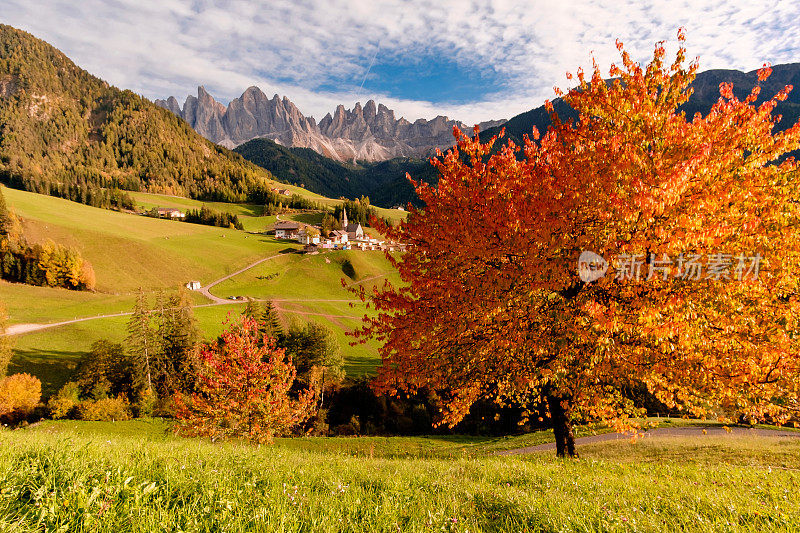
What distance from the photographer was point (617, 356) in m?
10.2

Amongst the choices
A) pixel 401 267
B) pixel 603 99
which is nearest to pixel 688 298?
pixel 603 99

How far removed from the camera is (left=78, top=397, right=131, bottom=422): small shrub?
40.3 metres

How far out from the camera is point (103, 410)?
41.1 metres

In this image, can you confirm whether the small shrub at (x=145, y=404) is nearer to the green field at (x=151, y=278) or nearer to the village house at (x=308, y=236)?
the green field at (x=151, y=278)

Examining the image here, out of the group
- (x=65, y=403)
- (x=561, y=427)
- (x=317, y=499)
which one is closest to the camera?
(x=317, y=499)

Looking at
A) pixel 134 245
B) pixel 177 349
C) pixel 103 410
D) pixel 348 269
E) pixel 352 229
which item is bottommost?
pixel 103 410

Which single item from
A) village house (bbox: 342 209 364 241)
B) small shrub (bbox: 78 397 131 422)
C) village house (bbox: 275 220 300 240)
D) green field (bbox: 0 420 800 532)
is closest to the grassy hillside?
village house (bbox: 275 220 300 240)

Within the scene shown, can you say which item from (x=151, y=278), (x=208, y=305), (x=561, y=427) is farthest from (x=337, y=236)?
(x=561, y=427)

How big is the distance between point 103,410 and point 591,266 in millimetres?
54332

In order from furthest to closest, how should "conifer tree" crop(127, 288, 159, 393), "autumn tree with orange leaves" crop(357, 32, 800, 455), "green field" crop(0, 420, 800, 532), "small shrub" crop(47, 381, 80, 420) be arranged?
"conifer tree" crop(127, 288, 159, 393)
"small shrub" crop(47, 381, 80, 420)
"autumn tree with orange leaves" crop(357, 32, 800, 455)
"green field" crop(0, 420, 800, 532)

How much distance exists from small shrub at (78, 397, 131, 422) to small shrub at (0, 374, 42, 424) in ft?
14.8

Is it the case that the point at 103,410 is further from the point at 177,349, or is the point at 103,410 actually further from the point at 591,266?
the point at 591,266

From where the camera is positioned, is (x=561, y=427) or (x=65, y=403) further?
(x=65, y=403)

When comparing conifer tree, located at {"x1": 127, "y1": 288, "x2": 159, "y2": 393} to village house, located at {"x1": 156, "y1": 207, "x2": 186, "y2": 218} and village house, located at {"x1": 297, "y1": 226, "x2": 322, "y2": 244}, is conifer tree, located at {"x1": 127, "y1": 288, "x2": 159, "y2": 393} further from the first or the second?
village house, located at {"x1": 156, "y1": 207, "x2": 186, "y2": 218}
